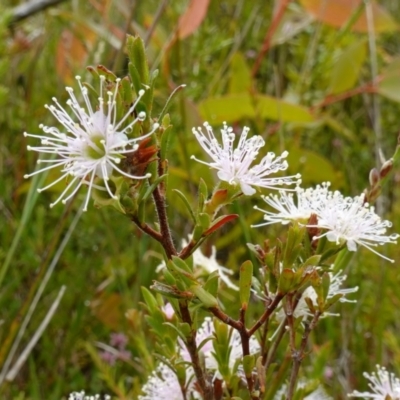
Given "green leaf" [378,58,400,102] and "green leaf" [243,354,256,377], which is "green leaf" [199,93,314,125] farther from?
"green leaf" [243,354,256,377]

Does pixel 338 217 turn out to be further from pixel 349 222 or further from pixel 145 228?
pixel 145 228

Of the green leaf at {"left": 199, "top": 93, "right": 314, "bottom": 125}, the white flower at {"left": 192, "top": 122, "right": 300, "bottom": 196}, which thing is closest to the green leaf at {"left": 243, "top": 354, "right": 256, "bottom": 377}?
the white flower at {"left": 192, "top": 122, "right": 300, "bottom": 196}

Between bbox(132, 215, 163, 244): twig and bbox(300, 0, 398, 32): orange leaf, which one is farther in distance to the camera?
bbox(300, 0, 398, 32): orange leaf

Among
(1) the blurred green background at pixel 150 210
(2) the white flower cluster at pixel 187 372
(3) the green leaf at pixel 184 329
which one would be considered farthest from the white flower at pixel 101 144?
(1) the blurred green background at pixel 150 210

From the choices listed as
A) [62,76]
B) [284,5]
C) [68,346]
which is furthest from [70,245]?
[284,5]

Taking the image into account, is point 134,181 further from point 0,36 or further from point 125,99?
point 0,36

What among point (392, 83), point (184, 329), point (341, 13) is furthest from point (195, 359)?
point (341, 13)

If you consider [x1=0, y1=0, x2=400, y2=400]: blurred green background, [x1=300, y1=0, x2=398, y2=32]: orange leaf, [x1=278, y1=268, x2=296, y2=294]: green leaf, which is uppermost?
[x1=300, y1=0, x2=398, y2=32]: orange leaf
